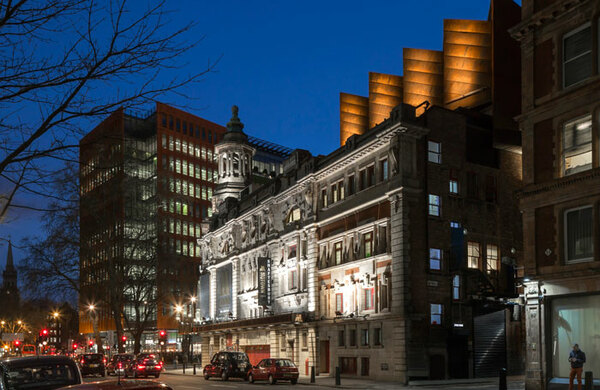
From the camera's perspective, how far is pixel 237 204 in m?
71.4

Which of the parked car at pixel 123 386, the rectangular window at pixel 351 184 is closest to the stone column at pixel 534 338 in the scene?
the rectangular window at pixel 351 184

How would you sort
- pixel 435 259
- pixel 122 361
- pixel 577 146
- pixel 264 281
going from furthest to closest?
pixel 264 281 → pixel 122 361 → pixel 435 259 → pixel 577 146

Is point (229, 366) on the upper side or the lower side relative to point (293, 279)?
lower

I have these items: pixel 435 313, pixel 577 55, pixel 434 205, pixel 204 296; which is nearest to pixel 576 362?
pixel 577 55

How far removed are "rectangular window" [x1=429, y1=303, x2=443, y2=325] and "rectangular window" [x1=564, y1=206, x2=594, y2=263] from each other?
639 inches

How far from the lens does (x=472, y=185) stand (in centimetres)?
4562

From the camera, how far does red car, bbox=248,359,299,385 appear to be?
39.6 metres

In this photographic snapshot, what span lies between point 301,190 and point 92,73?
4442 centimetres

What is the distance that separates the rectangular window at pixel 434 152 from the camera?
43781mm

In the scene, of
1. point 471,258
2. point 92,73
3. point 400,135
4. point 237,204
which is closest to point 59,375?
point 92,73

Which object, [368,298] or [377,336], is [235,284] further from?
[377,336]

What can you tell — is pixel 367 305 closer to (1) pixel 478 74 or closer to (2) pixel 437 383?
(2) pixel 437 383

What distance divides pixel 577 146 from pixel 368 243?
20267 millimetres

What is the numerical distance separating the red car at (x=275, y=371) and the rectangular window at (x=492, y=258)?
14.7 metres
